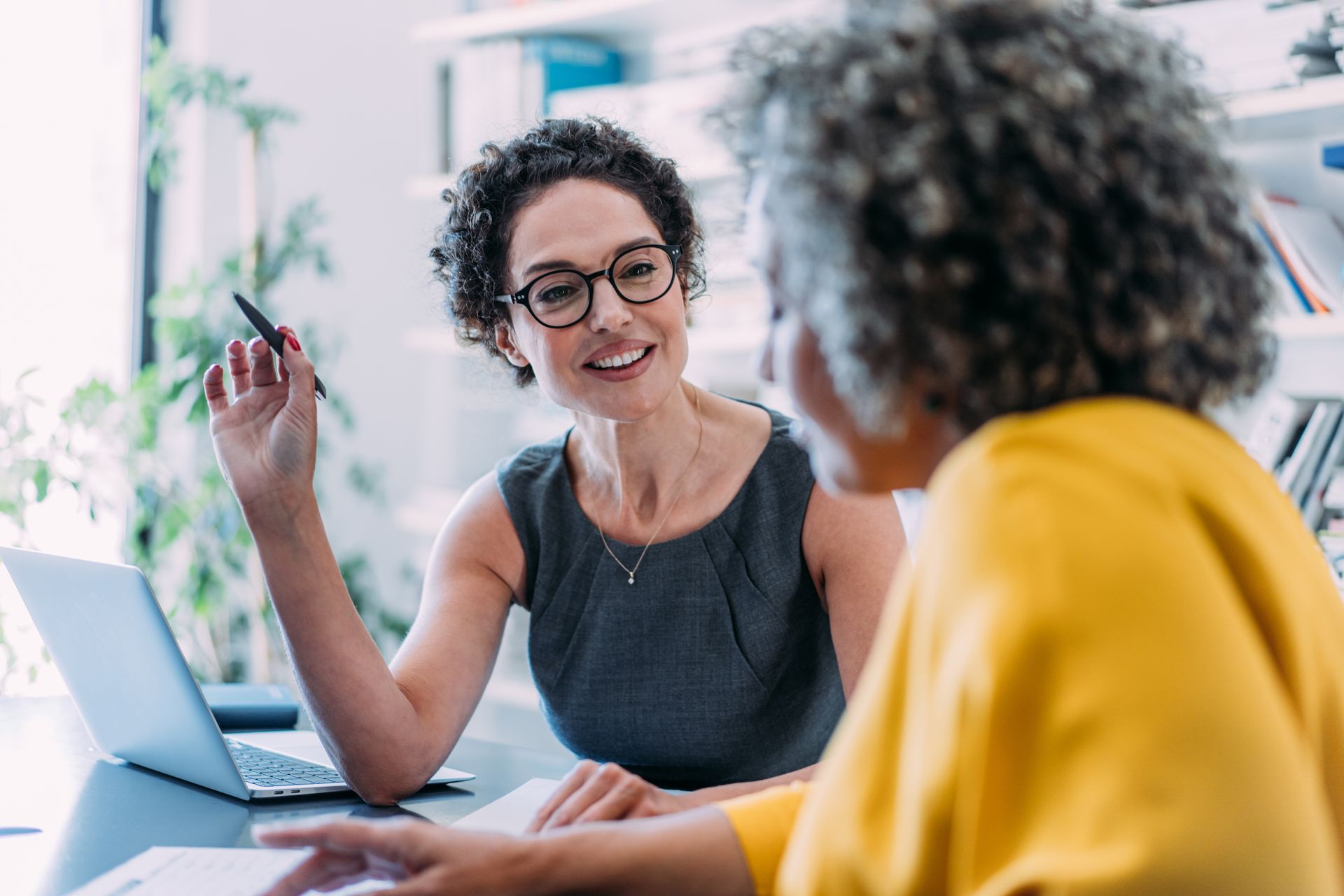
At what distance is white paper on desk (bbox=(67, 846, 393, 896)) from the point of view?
0.86 metres

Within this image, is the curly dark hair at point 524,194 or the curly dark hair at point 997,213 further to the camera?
the curly dark hair at point 524,194

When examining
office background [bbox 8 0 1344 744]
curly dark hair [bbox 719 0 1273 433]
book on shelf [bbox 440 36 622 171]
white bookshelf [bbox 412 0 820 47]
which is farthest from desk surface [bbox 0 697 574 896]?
white bookshelf [bbox 412 0 820 47]

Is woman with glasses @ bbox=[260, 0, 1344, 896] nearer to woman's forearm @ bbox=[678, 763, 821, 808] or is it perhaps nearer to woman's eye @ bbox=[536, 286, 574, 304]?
woman's forearm @ bbox=[678, 763, 821, 808]

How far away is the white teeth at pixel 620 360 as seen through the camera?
1.43 meters

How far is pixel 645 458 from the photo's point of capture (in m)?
1.51

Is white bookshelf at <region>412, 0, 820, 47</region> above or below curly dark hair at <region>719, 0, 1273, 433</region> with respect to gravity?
above

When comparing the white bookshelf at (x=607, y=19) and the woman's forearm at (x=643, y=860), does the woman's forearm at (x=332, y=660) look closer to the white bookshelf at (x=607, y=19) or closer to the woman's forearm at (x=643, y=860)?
the woman's forearm at (x=643, y=860)

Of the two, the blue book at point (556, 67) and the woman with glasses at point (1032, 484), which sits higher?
the blue book at point (556, 67)

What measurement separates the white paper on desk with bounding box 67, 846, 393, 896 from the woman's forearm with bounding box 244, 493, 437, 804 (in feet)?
0.56

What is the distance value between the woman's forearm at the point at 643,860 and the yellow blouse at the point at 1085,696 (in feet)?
0.61

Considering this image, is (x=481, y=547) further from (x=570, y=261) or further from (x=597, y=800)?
(x=597, y=800)

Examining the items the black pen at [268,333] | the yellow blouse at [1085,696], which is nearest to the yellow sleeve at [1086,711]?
the yellow blouse at [1085,696]

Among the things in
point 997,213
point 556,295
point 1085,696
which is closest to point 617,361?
point 556,295

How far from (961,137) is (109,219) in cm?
262
